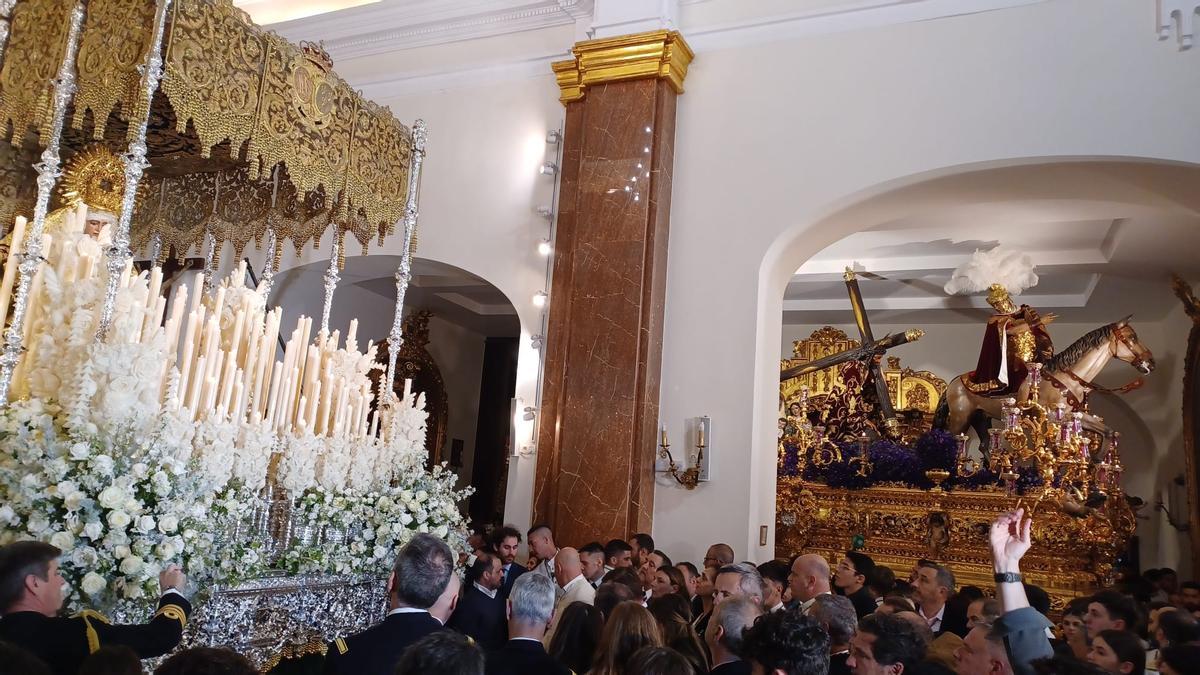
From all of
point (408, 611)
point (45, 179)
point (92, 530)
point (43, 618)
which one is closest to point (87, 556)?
point (92, 530)

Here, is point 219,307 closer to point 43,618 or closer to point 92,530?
point 92,530

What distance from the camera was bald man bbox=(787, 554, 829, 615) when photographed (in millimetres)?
4914

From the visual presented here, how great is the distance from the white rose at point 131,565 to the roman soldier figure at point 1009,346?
9.36 metres

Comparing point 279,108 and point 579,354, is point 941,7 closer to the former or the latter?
point 579,354

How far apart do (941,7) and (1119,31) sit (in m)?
1.41

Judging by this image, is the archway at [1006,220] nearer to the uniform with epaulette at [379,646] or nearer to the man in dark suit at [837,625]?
the man in dark suit at [837,625]

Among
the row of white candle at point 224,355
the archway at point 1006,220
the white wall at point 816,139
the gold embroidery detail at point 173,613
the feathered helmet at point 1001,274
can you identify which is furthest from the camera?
the feathered helmet at point 1001,274

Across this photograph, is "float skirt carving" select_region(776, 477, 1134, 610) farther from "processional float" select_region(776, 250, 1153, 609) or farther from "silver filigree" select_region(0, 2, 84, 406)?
"silver filigree" select_region(0, 2, 84, 406)

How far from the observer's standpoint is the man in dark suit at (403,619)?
10.5 ft

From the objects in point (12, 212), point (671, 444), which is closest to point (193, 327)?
point (12, 212)

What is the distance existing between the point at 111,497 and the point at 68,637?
3.51 feet

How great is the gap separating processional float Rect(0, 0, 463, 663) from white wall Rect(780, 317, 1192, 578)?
755 cm

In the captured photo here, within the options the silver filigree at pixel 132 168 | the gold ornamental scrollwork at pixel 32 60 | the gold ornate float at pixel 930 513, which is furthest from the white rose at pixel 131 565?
the gold ornate float at pixel 930 513

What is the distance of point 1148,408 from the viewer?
41.6ft
